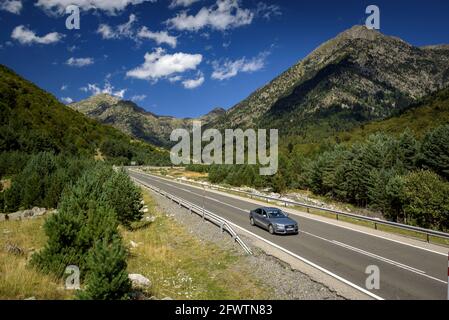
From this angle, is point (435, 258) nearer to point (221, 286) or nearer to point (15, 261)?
point (221, 286)

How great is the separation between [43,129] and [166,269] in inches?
3453

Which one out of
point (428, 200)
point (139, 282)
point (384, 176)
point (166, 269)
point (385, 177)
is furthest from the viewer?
point (384, 176)

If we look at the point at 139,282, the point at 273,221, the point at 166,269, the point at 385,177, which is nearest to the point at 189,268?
the point at 166,269

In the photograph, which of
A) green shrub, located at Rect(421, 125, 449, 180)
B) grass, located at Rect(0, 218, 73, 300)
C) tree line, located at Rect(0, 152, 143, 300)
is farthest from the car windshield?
green shrub, located at Rect(421, 125, 449, 180)

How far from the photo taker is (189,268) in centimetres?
1477

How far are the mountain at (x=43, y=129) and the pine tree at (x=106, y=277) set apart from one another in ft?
216

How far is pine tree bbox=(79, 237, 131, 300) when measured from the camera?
8.26 m

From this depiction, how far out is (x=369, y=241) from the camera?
17.5m

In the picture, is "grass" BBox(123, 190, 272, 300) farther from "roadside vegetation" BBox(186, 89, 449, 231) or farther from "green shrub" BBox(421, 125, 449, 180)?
"green shrub" BBox(421, 125, 449, 180)

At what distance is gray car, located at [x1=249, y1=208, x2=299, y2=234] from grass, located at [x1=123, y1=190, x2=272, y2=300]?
4.09 meters

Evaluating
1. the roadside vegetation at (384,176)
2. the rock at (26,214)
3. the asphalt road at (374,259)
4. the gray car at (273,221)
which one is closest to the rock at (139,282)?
the asphalt road at (374,259)

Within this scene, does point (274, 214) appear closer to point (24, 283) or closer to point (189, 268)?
point (189, 268)

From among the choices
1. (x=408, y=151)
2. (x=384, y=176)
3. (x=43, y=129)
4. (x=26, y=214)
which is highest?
(x=43, y=129)
